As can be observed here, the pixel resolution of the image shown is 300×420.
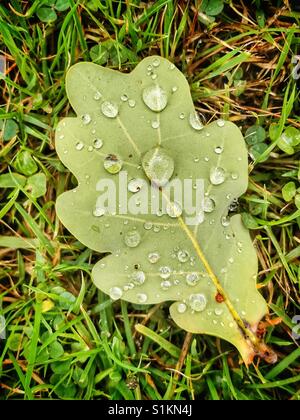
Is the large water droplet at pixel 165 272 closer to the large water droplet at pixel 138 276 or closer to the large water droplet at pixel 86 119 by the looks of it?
the large water droplet at pixel 138 276

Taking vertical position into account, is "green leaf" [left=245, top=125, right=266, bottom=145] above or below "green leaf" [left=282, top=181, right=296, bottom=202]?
above

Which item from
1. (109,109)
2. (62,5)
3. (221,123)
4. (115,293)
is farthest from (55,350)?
(62,5)

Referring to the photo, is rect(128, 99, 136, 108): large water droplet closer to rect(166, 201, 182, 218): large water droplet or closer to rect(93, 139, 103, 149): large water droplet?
rect(93, 139, 103, 149): large water droplet

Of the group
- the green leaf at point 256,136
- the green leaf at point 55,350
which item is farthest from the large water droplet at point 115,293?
the green leaf at point 256,136

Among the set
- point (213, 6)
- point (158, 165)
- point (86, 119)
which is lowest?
point (158, 165)

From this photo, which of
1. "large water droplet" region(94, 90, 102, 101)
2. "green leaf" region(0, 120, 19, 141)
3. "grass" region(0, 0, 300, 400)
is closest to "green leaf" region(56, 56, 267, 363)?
"large water droplet" region(94, 90, 102, 101)

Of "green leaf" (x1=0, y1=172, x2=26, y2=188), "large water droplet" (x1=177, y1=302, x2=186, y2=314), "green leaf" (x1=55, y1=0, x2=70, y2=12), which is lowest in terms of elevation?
"large water droplet" (x1=177, y1=302, x2=186, y2=314)

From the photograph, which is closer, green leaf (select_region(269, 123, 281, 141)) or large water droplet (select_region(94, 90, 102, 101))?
large water droplet (select_region(94, 90, 102, 101))

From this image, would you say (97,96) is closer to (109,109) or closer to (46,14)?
(109,109)
